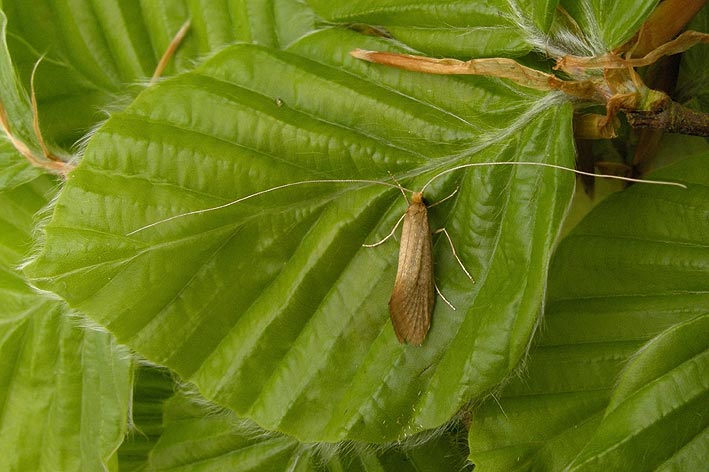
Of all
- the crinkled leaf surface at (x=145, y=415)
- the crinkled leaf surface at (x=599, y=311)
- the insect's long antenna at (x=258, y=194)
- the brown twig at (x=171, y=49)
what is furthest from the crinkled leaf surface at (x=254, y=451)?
the brown twig at (x=171, y=49)

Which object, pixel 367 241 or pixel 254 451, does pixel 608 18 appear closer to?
pixel 367 241

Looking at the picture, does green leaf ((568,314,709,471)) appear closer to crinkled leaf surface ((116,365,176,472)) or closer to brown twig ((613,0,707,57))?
brown twig ((613,0,707,57))

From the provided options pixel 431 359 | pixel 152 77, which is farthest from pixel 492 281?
pixel 152 77

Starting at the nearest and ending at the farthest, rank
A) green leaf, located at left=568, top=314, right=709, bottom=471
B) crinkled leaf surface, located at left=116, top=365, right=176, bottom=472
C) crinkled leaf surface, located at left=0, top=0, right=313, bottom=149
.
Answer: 1. green leaf, located at left=568, top=314, right=709, bottom=471
2. crinkled leaf surface, located at left=0, top=0, right=313, bottom=149
3. crinkled leaf surface, located at left=116, top=365, right=176, bottom=472

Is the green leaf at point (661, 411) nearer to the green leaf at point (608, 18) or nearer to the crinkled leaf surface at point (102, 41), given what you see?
the green leaf at point (608, 18)

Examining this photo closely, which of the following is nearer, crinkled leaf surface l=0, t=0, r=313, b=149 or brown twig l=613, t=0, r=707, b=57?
brown twig l=613, t=0, r=707, b=57

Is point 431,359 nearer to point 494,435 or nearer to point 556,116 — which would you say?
point 494,435

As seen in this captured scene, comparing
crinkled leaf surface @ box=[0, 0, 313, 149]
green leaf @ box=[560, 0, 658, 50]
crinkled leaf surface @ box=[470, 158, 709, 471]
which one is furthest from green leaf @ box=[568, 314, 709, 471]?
crinkled leaf surface @ box=[0, 0, 313, 149]

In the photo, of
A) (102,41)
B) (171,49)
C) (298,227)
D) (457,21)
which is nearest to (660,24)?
(457,21)
